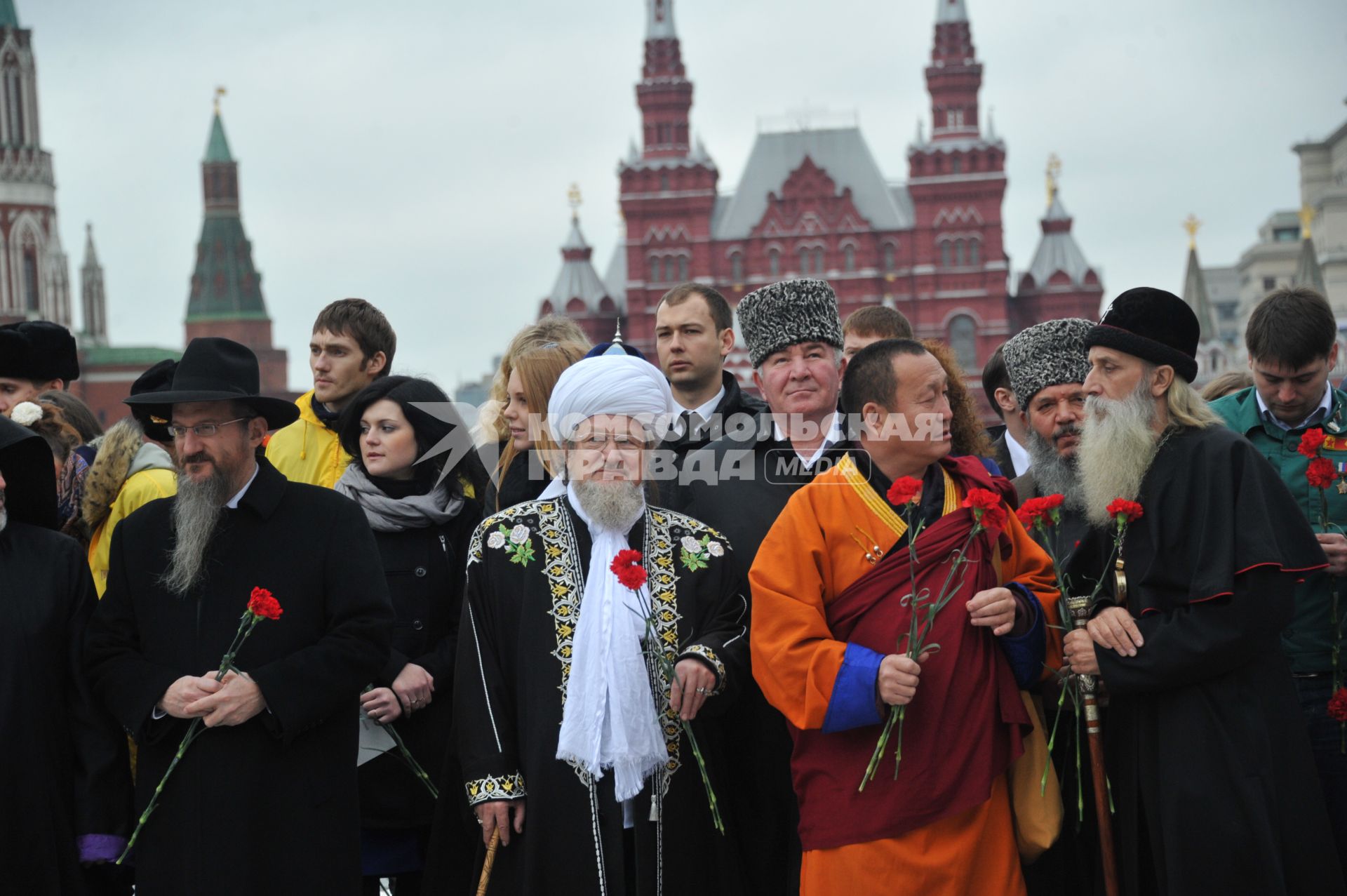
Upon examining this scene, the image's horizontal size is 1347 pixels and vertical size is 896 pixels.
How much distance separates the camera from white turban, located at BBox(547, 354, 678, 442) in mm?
3938

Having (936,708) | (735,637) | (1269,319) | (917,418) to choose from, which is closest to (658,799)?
(735,637)

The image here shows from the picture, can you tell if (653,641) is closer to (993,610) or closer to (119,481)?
(993,610)

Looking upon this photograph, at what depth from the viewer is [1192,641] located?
3.55 meters

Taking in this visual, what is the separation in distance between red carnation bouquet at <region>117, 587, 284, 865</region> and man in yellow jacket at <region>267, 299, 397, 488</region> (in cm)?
139

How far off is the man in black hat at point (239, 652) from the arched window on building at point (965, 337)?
52.4m

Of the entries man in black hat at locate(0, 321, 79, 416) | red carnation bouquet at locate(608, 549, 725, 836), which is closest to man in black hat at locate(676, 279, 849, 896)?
red carnation bouquet at locate(608, 549, 725, 836)

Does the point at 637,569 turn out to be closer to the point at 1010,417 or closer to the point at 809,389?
the point at 809,389

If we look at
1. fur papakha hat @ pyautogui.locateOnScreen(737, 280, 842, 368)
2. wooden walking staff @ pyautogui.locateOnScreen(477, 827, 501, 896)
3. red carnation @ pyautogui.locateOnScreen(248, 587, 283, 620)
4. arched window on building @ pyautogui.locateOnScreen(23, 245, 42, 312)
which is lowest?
wooden walking staff @ pyautogui.locateOnScreen(477, 827, 501, 896)

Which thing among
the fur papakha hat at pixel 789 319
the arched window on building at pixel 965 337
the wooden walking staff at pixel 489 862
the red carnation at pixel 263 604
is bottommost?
the wooden walking staff at pixel 489 862

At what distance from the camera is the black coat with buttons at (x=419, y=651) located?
14.7ft

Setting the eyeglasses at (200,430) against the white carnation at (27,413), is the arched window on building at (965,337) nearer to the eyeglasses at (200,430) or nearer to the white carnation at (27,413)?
the white carnation at (27,413)

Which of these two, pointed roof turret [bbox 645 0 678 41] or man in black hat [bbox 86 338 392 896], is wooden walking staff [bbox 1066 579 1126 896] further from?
pointed roof turret [bbox 645 0 678 41]

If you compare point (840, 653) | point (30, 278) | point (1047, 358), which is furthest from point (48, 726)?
point (30, 278)

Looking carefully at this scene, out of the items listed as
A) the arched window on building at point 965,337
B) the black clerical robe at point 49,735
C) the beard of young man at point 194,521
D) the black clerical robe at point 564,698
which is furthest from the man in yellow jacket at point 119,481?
the arched window on building at point 965,337
